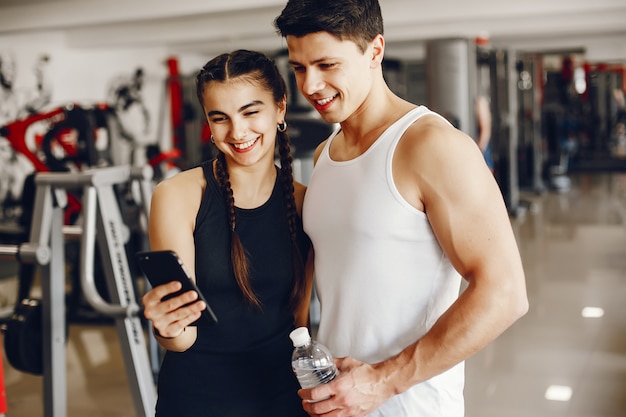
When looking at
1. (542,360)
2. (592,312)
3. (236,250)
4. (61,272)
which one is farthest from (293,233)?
(592,312)

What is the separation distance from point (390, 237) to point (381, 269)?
0.21ft

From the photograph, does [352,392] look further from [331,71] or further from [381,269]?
[331,71]

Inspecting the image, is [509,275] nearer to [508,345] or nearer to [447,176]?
[447,176]

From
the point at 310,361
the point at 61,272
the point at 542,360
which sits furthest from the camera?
the point at 542,360

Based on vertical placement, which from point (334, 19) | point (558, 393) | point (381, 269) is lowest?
point (558, 393)

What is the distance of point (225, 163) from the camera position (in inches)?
59.6

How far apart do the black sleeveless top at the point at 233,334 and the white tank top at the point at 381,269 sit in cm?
16

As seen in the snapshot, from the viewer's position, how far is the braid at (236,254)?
1.44 metres

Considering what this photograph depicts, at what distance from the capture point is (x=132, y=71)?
1204cm

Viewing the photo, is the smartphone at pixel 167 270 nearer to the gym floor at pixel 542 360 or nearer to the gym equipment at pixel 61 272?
the gym equipment at pixel 61 272

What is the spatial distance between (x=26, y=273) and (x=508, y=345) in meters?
3.00

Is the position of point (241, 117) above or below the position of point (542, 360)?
above

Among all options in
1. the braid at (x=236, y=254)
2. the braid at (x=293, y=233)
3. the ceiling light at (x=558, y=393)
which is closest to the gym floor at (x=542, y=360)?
the ceiling light at (x=558, y=393)

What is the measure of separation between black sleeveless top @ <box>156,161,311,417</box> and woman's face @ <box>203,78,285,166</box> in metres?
0.09
